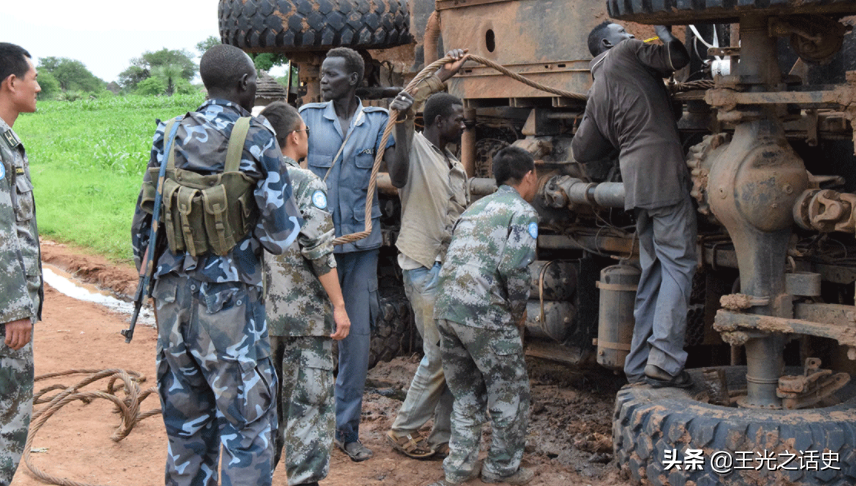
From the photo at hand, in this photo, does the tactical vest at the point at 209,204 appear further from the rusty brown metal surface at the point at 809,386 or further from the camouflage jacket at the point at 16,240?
the rusty brown metal surface at the point at 809,386

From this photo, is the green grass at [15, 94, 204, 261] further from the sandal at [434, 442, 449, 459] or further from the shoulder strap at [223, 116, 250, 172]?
the shoulder strap at [223, 116, 250, 172]

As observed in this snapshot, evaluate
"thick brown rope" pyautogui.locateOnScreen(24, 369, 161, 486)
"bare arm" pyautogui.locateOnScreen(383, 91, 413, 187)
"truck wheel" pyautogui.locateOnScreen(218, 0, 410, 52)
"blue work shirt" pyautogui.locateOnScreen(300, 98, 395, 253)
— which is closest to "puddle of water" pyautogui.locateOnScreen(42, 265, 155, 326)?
"thick brown rope" pyautogui.locateOnScreen(24, 369, 161, 486)

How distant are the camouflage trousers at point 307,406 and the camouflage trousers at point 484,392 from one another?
0.61 meters

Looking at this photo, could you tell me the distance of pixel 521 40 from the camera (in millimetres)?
5684

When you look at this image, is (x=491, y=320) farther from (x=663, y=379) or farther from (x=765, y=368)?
(x=765, y=368)

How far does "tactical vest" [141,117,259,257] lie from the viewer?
3.55m

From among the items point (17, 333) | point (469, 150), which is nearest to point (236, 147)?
point (17, 333)

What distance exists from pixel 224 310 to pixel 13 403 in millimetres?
1086

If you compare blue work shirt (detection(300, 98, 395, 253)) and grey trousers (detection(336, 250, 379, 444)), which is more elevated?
blue work shirt (detection(300, 98, 395, 253))

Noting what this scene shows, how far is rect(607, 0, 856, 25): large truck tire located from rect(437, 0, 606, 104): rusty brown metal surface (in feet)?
3.09

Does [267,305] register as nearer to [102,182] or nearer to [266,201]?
[266,201]

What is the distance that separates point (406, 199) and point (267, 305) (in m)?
1.16

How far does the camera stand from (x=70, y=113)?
132 feet

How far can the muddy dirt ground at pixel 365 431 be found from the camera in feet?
16.2
